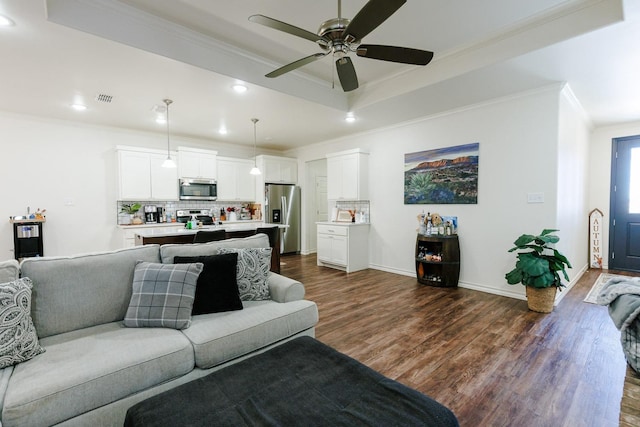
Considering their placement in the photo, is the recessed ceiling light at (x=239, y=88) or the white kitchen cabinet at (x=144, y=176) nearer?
the recessed ceiling light at (x=239, y=88)

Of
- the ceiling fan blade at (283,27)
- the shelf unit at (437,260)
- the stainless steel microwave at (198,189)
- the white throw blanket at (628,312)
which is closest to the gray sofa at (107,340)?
the ceiling fan blade at (283,27)

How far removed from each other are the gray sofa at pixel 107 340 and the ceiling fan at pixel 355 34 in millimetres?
1720

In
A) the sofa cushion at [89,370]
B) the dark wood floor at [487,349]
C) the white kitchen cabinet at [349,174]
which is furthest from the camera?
the white kitchen cabinet at [349,174]

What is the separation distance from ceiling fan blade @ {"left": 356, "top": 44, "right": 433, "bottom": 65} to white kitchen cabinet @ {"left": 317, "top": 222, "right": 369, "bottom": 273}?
339cm

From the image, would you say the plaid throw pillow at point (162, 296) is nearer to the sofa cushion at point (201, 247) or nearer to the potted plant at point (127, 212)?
the sofa cushion at point (201, 247)

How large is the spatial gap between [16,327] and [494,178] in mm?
4784

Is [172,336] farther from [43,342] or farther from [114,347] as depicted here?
[43,342]

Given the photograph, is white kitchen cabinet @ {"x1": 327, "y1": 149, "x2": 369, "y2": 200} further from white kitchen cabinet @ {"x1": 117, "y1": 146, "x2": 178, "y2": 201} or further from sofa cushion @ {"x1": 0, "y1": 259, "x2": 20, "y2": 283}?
sofa cushion @ {"x1": 0, "y1": 259, "x2": 20, "y2": 283}

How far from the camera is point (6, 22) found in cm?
226

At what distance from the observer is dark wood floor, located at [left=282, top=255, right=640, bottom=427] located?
185cm

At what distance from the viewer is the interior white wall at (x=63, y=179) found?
14.5ft

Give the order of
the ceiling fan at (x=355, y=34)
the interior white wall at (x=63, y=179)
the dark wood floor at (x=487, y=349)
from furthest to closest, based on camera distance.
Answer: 1. the interior white wall at (x=63, y=179)
2. the dark wood floor at (x=487, y=349)
3. the ceiling fan at (x=355, y=34)

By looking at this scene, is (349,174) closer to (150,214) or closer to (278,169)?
(278,169)

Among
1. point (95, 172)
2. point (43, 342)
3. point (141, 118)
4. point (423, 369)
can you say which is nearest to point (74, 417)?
point (43, 342)
